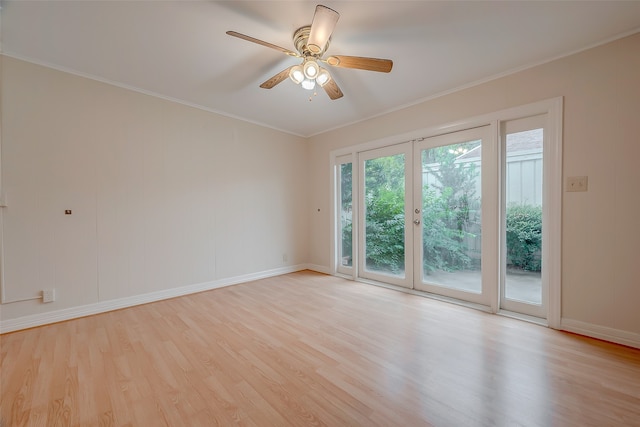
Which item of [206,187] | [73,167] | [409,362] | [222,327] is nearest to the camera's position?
[409,362]

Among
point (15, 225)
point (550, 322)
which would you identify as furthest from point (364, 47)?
point (15, 225)

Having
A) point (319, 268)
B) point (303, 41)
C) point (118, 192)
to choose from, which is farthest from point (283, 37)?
point (319, 268)

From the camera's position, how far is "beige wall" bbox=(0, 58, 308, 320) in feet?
7.98

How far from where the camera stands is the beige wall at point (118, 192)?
2.43 metres

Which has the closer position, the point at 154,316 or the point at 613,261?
the point at 613,261

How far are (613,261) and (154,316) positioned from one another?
4321 millimetres

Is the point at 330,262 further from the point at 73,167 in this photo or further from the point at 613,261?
the point at 73,167

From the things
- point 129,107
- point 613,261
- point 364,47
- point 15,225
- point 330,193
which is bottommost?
point 613,261

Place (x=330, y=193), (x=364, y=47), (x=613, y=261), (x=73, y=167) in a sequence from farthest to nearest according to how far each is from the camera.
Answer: (x=330, y=193) < (x=73, y=167) < (x=364, y=47) < (x=613, y=261)

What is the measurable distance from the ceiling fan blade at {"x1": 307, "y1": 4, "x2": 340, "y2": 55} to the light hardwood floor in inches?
90.8

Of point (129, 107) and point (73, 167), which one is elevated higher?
point (129, 107)

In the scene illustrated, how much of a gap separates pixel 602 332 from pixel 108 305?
4805 millimetres

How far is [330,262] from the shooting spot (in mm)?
4457

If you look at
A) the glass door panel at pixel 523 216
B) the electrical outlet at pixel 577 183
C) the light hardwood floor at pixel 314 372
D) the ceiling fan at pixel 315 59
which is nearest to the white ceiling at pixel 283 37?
the ceiling fan at pixel 315 59
